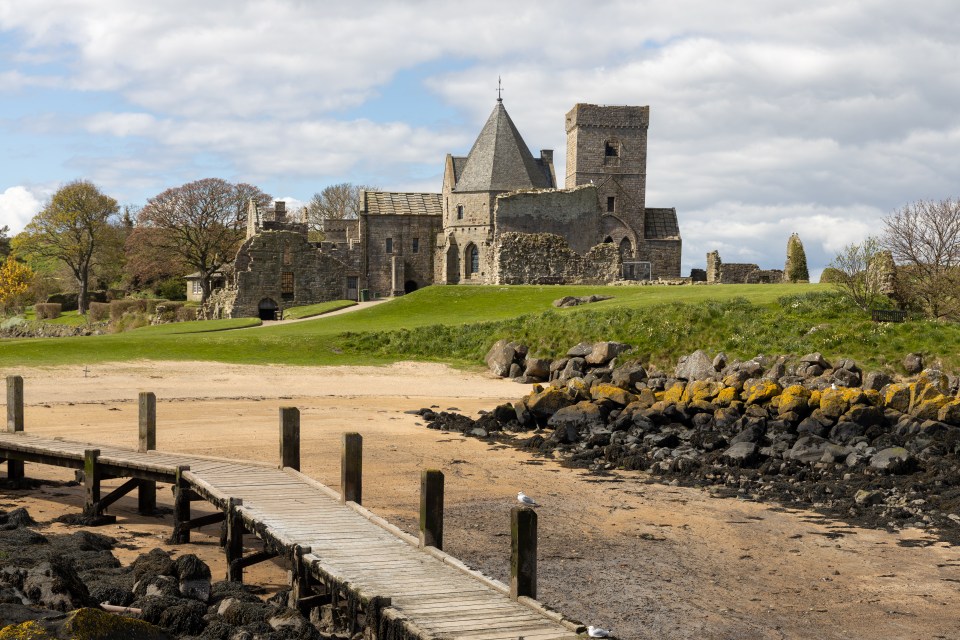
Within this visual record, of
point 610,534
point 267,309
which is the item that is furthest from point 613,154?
point 610,534

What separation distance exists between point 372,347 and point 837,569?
86.7 ft

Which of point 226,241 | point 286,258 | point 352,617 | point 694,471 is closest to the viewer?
point 352,617

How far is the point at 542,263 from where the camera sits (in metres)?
54.5

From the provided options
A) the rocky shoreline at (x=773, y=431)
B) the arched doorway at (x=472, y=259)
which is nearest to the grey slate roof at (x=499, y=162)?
the arched doorway at (x=472, y=259)

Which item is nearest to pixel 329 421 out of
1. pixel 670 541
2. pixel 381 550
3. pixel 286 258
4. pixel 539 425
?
pixel 539 425

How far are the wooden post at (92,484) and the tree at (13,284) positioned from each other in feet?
214

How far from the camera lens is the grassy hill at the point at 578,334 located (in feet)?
101

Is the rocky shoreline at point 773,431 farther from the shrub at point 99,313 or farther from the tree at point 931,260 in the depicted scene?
the shrub at point 99,313

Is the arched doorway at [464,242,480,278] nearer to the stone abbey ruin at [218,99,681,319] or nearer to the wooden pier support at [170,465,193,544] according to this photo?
the stone abbey ruin at [218,99,681,319]

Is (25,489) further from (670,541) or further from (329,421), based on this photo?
(670,541)

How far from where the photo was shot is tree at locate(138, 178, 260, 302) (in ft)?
228

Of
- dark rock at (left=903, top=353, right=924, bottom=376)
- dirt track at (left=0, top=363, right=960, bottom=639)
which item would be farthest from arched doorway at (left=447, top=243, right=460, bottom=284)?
dark rock at (left=903, top=353, right=924, bottom=376)

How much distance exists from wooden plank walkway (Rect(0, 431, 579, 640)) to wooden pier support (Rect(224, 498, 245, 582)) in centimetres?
4

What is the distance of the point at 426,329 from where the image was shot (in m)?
39.9
